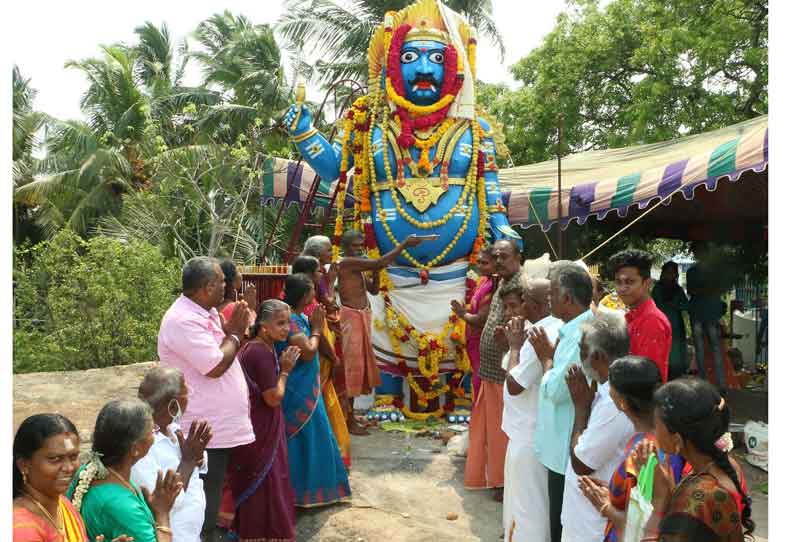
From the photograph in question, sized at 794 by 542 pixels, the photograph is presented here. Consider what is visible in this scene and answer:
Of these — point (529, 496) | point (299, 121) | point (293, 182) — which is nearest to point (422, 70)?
point (299, 121)

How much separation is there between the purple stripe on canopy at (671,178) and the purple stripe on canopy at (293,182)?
153 inches

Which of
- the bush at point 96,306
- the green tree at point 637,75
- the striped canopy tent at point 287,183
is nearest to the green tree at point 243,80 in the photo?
the green tree at point 637,75

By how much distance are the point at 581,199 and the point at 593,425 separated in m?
4.95

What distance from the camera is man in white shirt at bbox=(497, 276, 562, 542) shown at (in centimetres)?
351

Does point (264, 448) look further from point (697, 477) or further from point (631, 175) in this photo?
point (631, 175)

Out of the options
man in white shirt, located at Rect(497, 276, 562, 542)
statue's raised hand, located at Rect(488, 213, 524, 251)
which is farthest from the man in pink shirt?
statue's raised hand, located at Rect(488, 213, 524, 251)

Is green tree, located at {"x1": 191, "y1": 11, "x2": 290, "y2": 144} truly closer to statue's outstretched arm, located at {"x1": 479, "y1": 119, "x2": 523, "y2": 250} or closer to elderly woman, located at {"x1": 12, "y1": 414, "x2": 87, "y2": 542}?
statue's outstretched arm, located at {"x1": 479, "y1": 119, "x2": 523, "y2": 250}

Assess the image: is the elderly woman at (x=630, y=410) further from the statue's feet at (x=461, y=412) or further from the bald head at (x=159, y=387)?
the statue's feet at (x=461, y=412)

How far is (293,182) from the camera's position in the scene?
8.34 m

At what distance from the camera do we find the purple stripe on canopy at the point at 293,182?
830cm

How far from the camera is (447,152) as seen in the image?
6680 millimetres

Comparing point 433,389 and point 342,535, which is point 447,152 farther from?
point 342,535

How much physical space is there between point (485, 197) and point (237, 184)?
8.03 metres

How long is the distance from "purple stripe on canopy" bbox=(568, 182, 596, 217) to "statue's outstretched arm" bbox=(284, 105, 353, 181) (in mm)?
2304
